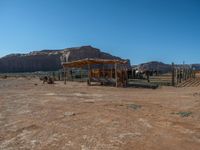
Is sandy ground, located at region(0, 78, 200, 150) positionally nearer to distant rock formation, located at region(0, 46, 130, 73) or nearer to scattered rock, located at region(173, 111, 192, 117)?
scattered rock, located at region(173, 111, 192, 117)

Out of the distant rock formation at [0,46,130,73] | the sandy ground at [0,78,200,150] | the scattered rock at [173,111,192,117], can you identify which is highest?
the distant rock formation at [0,46,130,73]

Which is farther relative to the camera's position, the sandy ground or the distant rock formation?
the distant rock formation

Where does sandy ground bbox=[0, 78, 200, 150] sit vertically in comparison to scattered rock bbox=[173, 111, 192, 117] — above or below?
below

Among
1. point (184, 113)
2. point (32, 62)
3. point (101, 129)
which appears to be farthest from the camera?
point (32, 62)

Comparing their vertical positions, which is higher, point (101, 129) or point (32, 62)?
point (32, 62)

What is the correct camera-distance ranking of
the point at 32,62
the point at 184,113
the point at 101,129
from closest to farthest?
the point at 101,129 < the point at 184,113 < the point at 32,62

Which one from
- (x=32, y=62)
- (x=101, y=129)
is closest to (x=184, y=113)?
(x=101, y=129)

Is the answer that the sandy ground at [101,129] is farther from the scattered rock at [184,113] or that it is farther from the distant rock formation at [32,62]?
A: the distant rock formation at [32,62]

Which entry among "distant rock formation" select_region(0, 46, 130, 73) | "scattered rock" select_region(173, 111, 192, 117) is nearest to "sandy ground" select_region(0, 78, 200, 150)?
"scattered rock" select_region(173, 111, 192, 117)

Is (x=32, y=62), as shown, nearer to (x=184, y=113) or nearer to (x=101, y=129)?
(x=184, y=113)

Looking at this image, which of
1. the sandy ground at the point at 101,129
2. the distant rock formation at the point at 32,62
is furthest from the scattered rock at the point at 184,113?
the distant rock formation at the point at 32,62

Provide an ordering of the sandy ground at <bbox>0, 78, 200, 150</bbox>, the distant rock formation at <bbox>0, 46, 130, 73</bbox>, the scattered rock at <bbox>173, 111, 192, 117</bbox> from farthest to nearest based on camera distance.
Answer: the distant rock formation at <bbox>0, 46, 130, 73</bbox> → the scattered rock at <bbox>173, 111, 192, 117</bbox> → the sandy ground at <bbox>0, 78, 200, 150</bbox>

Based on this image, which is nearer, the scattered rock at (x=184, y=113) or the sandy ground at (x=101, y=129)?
the sandy ground at (x=101, y=129)

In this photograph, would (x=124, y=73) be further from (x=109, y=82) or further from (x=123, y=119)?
(x=123, y=119)
